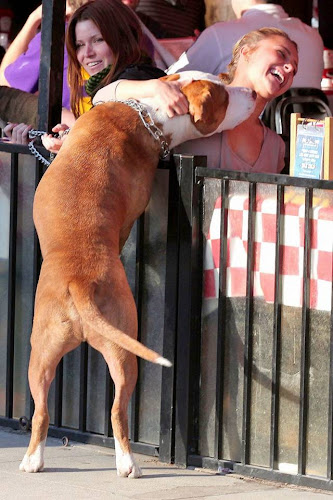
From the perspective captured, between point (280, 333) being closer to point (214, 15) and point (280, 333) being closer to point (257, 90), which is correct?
point (257, 90)

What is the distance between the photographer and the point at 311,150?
506 cm

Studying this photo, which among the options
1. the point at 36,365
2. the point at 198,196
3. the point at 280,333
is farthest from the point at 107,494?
the point at 198,196

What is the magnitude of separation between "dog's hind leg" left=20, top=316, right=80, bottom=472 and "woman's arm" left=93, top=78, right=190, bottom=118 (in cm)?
112

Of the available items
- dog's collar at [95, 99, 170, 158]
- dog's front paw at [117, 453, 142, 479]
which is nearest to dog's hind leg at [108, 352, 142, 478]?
dog's front paw at [117, 453, 142, 479]

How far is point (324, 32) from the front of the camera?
10.8m

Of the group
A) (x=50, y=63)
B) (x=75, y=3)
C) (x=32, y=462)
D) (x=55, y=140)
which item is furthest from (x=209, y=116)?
(x=75, y=3)

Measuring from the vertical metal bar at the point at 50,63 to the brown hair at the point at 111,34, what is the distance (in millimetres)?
259

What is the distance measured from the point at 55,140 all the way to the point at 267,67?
1033mm

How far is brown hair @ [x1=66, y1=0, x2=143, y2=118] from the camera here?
Answer: 6074mm

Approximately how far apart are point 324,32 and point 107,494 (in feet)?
22.6

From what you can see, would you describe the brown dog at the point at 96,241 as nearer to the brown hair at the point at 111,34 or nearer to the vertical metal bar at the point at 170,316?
the vertical metal bar at the point at 170,316

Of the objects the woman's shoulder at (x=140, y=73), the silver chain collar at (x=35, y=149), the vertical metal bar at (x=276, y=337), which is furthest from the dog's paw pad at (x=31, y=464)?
the woman's shoulder at (x=140, y=73)

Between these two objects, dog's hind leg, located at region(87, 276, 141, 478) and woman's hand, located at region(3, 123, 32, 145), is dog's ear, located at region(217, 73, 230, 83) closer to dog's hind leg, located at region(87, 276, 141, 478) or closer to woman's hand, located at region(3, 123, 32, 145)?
woman's hand, located at region(3, 123, 32, 145)

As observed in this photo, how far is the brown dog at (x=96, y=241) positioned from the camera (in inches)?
188
